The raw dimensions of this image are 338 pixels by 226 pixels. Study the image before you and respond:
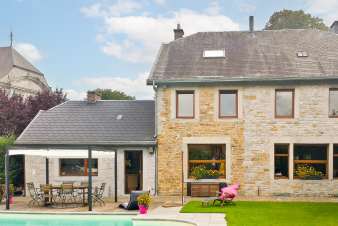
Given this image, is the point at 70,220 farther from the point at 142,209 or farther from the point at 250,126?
the point at 250,126

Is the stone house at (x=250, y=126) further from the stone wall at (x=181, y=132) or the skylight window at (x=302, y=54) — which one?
the skylight window at (x=302, y=54)

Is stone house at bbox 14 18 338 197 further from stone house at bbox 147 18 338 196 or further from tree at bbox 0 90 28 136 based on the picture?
tree at bbox 0 90 28 136

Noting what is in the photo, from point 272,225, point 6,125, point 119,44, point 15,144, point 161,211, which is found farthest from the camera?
point 119,44

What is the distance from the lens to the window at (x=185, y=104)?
66.7ft

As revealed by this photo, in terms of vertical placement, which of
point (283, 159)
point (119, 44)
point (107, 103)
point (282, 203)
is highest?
point (119, 44)

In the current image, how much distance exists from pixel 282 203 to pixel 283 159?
3235mm

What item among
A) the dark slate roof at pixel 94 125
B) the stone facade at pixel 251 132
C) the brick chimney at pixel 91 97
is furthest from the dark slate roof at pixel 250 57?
the brick chimney at pixel 91 97

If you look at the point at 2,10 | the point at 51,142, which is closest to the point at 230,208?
the point at 51,142

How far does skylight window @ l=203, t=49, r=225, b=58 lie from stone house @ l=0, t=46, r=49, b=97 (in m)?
30.7

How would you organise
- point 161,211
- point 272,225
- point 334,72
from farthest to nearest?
point 334,72
point 161,211
point 272,225

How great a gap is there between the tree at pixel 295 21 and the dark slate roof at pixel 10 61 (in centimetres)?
3190

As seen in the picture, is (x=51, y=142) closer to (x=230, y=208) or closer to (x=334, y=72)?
(x=230, y=208)

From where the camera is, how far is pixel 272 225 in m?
12.5

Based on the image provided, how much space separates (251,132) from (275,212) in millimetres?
5595
